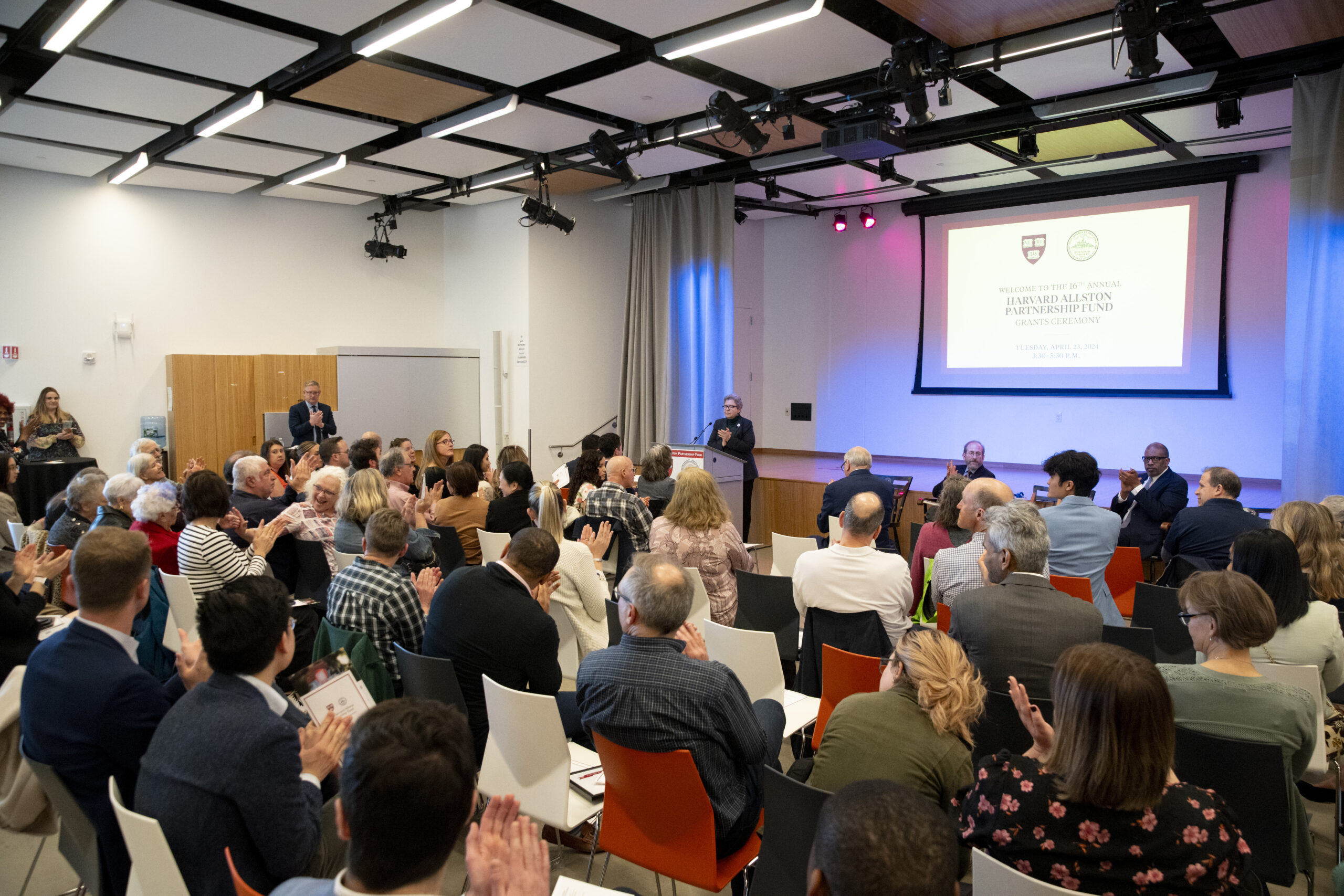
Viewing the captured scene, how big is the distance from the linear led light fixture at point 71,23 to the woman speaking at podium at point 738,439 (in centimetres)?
596

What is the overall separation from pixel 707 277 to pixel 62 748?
7.92 m

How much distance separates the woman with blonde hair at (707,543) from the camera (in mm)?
4348

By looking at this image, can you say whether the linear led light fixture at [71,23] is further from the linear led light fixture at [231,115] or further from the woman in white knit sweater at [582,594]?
the woman in white knit sweater at [582,594]

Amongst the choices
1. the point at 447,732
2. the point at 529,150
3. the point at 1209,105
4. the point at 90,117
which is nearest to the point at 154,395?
the point at 90,117

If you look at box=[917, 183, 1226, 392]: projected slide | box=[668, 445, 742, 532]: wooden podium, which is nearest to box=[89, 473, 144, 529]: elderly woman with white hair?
box=[668, 445, 742, 532]: wooden podium

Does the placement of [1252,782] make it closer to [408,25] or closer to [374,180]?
[408,25]

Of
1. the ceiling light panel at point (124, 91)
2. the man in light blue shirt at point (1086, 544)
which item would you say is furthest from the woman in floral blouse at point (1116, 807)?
the ceiling light panel at point (124, 91)

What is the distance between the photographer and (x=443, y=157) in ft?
26.3

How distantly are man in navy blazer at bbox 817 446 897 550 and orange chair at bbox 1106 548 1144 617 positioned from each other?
1379 millimetres

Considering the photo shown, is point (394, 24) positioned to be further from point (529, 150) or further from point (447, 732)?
point (447, 732)

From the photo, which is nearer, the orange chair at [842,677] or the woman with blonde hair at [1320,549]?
the orange chair at [842,677]

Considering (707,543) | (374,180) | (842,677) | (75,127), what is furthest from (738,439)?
(75,127)

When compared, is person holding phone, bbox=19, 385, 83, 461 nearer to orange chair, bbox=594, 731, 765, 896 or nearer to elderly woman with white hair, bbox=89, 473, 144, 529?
elderly woman with white hair, bbox=89, 473, 144, 529

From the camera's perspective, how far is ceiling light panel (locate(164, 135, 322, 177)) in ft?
24.4
